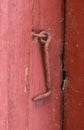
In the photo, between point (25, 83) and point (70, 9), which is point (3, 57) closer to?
point (25, 83)

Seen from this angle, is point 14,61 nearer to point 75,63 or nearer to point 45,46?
point 45,46

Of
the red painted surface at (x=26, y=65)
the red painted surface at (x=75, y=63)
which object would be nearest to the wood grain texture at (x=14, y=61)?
the red painted surface at (x=26, y=65)

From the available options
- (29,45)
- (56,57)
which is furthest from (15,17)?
(56,57)

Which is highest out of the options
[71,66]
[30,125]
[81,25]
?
[81,25]


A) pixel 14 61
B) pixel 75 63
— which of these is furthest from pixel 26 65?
pixel 75 63

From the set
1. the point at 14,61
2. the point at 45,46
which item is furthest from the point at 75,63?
the point at 14,61

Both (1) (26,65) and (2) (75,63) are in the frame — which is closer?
(1) (26,65)
